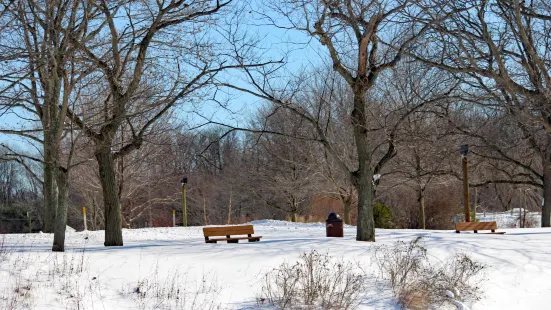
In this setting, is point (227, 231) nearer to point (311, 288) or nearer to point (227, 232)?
point (227, 232)

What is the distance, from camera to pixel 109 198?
13156mm

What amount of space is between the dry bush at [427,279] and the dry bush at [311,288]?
2.14 feet

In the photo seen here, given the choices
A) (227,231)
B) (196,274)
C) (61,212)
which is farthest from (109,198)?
(196,274)

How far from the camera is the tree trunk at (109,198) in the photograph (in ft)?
43.2

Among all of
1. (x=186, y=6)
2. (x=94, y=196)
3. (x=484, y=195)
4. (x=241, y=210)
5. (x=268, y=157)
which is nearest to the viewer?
(x=186, y=6)

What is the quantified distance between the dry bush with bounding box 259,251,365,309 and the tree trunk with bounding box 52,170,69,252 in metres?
4.29

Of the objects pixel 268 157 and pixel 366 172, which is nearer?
pixel 366 172

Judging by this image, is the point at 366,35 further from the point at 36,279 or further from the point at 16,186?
the point at 16,186

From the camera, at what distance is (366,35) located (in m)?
13.1

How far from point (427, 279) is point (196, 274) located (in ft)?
12.0

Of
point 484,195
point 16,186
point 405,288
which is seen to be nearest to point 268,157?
point 484,195

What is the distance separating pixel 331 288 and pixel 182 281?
2.21 metres

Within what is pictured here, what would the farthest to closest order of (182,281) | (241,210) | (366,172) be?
(241,210) < (366,172) < (182,281)

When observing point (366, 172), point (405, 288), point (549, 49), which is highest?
point (549, 49)
